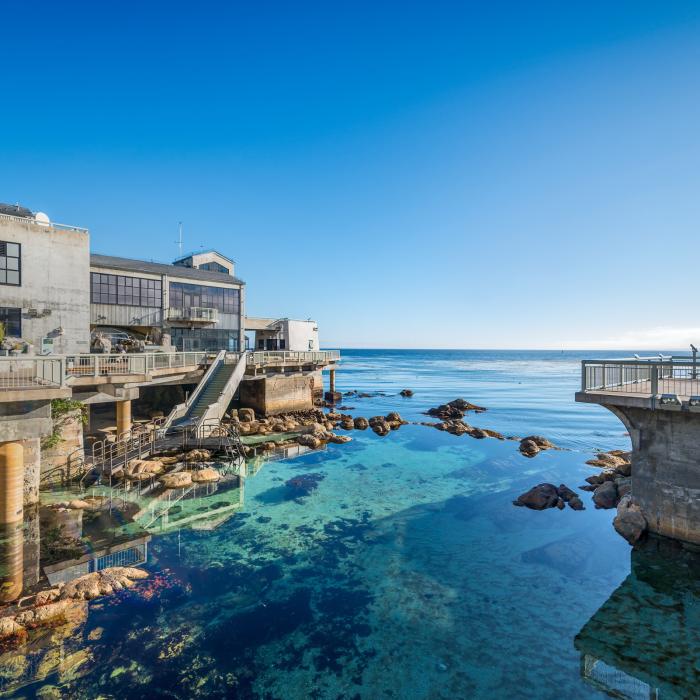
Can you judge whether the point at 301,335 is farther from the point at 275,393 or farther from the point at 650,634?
the point at 650,634

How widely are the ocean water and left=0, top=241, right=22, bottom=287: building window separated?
1301 centimetres

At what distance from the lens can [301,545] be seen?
43.1 feet

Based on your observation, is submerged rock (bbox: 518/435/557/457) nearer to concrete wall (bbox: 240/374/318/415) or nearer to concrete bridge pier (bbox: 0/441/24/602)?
concrete wall (bbox: 240/374/318/415)

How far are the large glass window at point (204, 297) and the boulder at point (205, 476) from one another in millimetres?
17881

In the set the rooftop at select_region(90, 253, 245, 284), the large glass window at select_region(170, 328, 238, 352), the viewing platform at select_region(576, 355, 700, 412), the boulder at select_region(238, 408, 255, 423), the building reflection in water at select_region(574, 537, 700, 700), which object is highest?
the rooftop at select_region(90, 253, 245, 284)

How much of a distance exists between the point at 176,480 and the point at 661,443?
18.0m

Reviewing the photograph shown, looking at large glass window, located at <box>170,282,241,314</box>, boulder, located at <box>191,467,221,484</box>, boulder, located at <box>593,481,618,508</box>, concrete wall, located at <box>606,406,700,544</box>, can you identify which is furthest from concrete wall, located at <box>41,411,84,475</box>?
boulder, located at <box>593,481,618,508</box>

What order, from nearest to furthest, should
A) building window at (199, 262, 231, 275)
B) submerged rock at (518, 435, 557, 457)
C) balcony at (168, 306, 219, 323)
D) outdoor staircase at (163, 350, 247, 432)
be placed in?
A: outdoor staircase at (163, 350, 247, 432) → submerged rock at (518, 435, 557, 457) → balcony at (168, 306, 219, 323) → building window at (199, 262, 231, 275)

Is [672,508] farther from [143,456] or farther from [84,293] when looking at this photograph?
[84,293]

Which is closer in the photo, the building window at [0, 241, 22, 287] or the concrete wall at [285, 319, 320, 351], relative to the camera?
the building window at [0, 241, 22, 287]

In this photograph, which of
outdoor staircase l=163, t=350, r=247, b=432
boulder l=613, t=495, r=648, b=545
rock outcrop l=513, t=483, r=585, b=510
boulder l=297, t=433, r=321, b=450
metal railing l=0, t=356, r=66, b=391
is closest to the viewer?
metal railing l=0, t=356, r=66, b=391

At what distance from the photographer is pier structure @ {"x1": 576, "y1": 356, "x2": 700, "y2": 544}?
11.5m

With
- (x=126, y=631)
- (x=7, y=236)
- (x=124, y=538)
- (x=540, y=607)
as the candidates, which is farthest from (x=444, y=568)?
(x=7, y=236)

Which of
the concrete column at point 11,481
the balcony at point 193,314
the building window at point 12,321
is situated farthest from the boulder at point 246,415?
the concrete column at point 11,481
